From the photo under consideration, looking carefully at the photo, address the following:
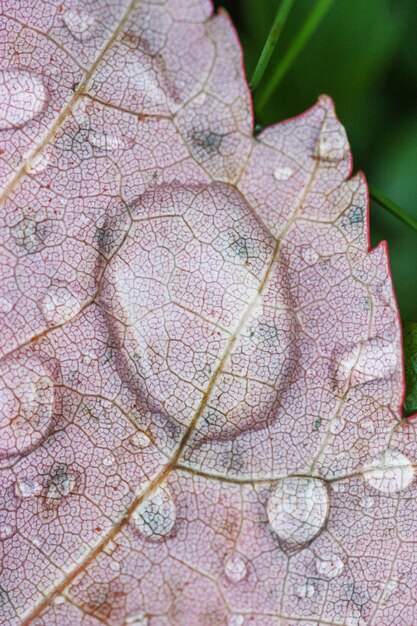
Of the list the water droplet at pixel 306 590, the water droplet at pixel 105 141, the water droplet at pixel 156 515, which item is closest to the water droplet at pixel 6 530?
the water droplet at pixel 156 515

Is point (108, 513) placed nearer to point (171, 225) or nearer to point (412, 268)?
point (171, 225)

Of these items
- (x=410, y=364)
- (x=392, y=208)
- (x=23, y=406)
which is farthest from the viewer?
(x=392, y=208)

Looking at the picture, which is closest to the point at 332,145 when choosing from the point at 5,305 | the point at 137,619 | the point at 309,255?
the point at 309,255

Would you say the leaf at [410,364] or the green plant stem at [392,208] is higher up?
the green plant stem at [392,208]

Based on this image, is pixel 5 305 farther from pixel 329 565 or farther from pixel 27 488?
pixel 329 565

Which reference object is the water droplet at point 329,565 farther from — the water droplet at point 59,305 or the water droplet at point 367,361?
the water droplet at point 59,305

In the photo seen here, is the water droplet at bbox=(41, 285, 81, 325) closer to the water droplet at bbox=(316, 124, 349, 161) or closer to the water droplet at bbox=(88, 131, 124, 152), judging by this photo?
the water droplet at bbox=(88, 131, 124, 152)
